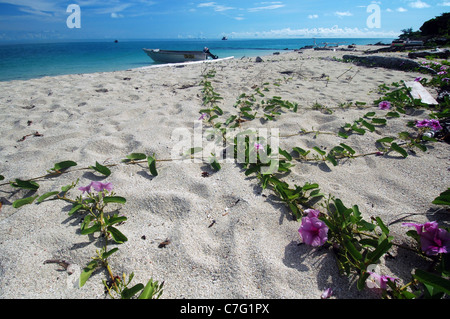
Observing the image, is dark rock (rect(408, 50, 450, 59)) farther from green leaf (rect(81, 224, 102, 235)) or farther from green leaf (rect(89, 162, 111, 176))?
green leaf (rect(81, 224, 102, 235))

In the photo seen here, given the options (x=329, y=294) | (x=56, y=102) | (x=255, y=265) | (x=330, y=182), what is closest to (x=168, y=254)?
(x=255, y=265)

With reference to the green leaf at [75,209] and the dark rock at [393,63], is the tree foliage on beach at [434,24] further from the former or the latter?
the green leaf at [75,209]

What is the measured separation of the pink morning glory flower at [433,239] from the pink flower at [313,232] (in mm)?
436

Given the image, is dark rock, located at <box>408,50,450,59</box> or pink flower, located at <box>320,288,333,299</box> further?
dark rock, located at <box>408,50,450,59</box>

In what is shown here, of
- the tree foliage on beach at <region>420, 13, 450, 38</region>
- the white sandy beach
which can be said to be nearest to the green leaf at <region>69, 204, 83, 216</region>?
the white sandy beach

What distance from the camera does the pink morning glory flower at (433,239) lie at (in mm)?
980

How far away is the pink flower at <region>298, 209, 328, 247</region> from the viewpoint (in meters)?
1.08

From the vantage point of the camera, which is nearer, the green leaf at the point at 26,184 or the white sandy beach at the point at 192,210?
the white sandy beach at the point at 192,210

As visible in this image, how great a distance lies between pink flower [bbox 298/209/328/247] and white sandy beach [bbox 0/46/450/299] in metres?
0.07

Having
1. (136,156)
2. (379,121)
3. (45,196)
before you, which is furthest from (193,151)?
(379,121)

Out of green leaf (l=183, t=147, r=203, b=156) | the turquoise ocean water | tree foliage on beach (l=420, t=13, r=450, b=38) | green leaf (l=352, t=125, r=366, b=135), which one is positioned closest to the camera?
Result: green leaf (l=183, t=147, r=203, b=156)

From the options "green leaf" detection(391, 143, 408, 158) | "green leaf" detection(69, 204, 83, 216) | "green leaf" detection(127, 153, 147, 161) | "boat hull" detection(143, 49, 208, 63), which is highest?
"boat hull" detection(143, 49, 208, 63)

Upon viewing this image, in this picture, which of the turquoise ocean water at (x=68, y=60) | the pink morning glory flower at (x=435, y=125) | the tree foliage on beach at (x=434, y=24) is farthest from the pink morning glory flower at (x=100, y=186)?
the tree foliage on beach at (x=434, y=24)

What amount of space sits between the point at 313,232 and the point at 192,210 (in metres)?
0.70
